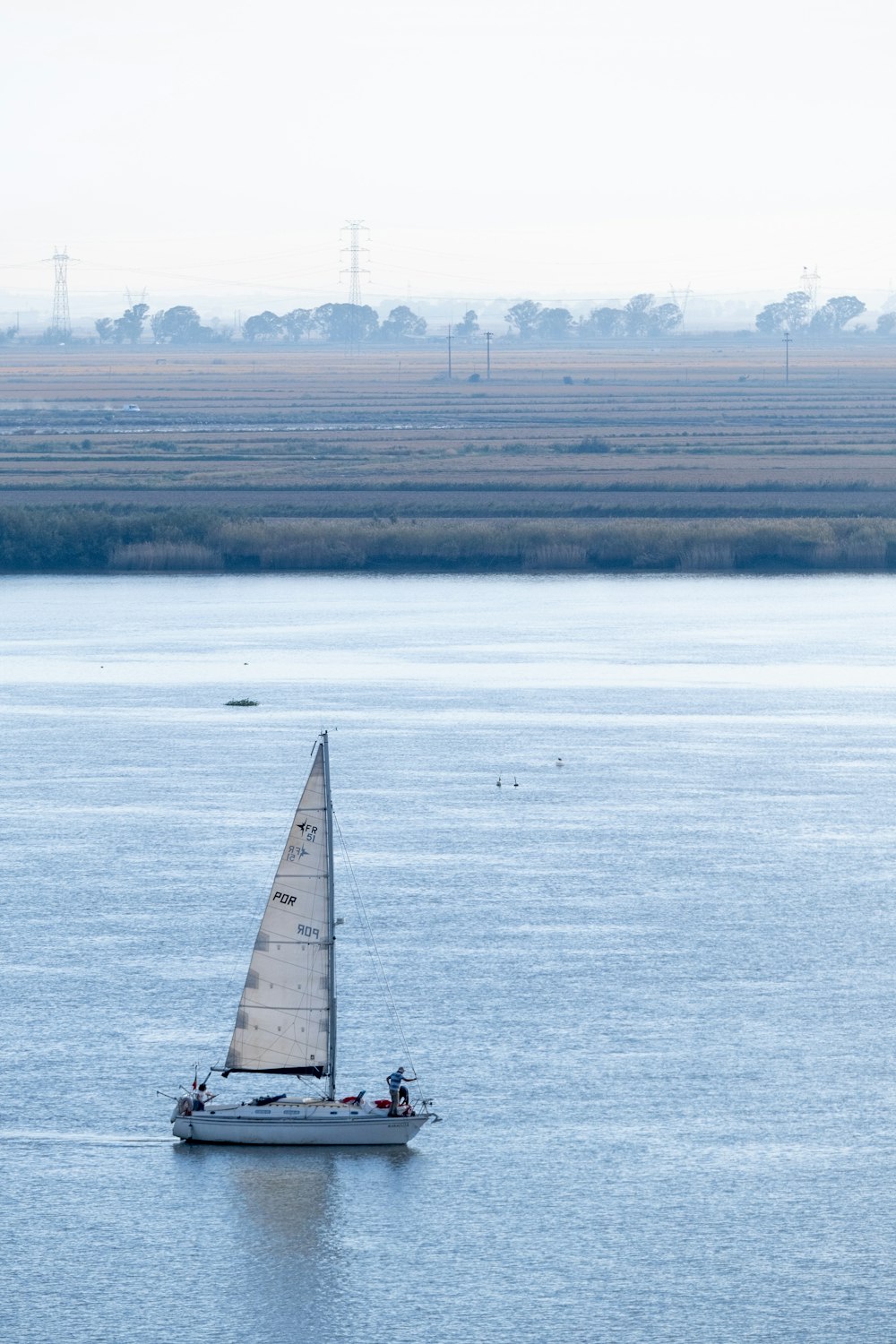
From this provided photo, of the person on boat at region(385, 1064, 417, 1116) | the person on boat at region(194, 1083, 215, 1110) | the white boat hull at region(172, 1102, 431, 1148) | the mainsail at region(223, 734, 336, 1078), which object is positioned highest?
the mainsail at region(223, 734, 336, 1078)

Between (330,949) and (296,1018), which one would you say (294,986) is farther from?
(330,949)

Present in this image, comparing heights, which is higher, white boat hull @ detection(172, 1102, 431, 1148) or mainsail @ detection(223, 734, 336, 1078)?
mainsail @ detection(223, 734, 336, 1078)

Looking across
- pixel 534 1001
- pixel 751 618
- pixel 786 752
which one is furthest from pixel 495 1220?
pixel 751 618

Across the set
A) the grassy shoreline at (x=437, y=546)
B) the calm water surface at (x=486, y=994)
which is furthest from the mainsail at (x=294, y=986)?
the grassy shoreline at (x=437, y=546)

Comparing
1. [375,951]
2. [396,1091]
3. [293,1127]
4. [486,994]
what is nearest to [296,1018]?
[293,1127]

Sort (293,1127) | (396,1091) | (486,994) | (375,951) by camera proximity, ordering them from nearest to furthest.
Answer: (396,1091) → (293,1127) → (486,994) → (375,951)

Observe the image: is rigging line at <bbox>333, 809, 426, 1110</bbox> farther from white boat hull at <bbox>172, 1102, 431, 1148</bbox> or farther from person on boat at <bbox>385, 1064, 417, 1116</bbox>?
white boat hull at <bbox>172, 1102, 431, 1148</bbox>

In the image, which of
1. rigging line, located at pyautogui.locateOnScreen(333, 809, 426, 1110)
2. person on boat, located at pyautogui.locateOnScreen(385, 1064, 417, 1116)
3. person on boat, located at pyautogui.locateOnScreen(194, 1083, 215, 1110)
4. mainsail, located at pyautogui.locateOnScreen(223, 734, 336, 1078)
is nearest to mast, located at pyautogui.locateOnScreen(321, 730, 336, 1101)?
mainsail, located at pyautogui.locateOnScreen(223, 734, 336, 1078)
